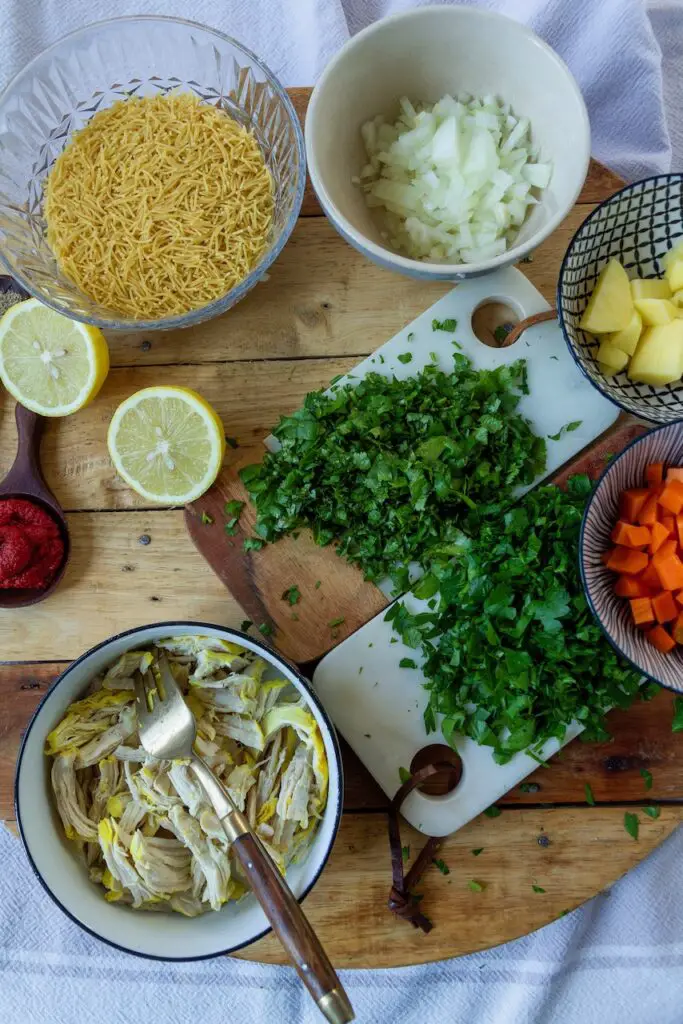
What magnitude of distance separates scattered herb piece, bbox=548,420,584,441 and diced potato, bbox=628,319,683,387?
0.13 metres

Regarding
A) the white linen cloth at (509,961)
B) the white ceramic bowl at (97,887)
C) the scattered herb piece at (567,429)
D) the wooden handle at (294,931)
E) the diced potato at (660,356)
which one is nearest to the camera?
the wooden handle at (294,931)

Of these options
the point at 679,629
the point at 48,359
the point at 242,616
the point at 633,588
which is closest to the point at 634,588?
the point at 633,588

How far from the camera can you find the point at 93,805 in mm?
1516

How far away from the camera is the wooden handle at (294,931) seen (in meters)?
1.18

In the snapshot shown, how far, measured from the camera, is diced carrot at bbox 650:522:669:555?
1421 millimetres

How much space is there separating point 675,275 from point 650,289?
5 cm

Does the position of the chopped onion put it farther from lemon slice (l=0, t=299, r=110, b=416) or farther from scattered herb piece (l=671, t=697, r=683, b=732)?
scattered herb piece (l=671, t=697, r=683, b=732)

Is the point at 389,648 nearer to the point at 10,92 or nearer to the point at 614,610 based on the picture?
the point at 614,610

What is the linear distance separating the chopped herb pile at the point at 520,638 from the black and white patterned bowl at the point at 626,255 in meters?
0.20

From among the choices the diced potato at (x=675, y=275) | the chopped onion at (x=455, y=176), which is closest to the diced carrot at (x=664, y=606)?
the diced potato at (x=675, y=275)

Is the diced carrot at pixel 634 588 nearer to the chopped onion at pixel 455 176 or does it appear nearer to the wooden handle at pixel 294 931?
the chopped onion at pixel 455 176

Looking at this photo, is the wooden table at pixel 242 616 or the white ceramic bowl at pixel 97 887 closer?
the white ceramic bowl at pixel 97 887

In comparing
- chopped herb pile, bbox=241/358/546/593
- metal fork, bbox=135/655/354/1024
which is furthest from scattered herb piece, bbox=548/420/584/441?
metal fork, bbox=135/655/354/1024

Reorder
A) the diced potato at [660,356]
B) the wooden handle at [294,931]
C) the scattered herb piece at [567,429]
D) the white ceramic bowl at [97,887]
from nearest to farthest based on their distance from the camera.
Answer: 1. the wooden handle at [294,931]
2. the white ceramic bowl at [97,887]
3. the diced potato at [660,356]
4. the scattered herb piece at [567,429]
